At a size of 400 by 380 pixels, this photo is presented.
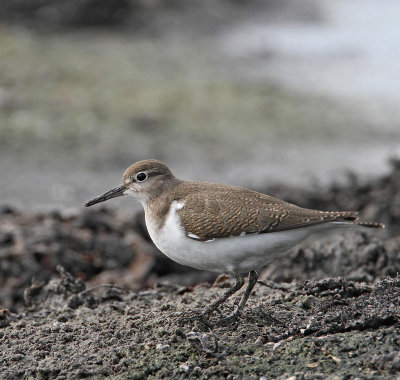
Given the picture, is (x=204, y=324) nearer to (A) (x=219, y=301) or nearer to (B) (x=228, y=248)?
(A) (x=219, y=301)

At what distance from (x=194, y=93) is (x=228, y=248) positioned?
29.4 feet

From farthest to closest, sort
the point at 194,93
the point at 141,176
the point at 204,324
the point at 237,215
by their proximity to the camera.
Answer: the point at 194,93 < the point at 141,176 < the point at 237,215 < the point at 204,324

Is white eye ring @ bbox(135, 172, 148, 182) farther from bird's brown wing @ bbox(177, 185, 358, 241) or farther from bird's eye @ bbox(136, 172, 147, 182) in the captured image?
bird's brown wing @ bbox(177, 185, 358, 241)

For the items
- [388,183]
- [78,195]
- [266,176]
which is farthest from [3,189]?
[388,183]

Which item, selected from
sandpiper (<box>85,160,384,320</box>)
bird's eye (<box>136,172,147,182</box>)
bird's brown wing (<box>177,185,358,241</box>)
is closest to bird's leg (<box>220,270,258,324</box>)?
sandpiper (<box>85,160,384,320</box>)

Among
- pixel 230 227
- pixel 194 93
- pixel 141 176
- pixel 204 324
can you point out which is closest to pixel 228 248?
pixel 230 227

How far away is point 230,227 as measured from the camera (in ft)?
15.7

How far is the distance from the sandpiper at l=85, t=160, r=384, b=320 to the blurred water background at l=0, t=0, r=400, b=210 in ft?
15.0

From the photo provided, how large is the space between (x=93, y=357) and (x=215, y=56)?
11.6 metres

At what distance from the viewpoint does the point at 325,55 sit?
625 inches

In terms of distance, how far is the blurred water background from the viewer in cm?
1109

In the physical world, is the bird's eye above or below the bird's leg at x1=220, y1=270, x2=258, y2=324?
above

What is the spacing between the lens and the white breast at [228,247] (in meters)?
4.75

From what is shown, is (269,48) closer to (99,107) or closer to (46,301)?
(99,107)
